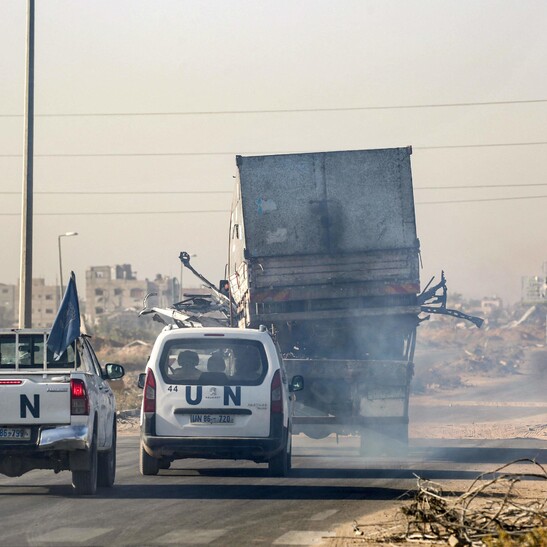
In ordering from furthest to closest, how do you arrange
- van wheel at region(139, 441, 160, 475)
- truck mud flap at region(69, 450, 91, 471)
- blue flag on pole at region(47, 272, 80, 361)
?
van wheel at region(139, 441, 160, 475), blue flag on pole at region(47, 272, 80, 361), truck mud flap at region(69, 450, 91, 471)

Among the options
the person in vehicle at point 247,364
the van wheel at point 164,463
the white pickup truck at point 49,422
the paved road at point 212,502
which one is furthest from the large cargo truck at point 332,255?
the white pickup truck at point 49,422

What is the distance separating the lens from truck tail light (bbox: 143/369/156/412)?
15.2 metres

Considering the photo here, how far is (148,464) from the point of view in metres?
16.1

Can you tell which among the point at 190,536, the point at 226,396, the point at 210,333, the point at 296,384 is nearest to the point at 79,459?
the point at 226,396

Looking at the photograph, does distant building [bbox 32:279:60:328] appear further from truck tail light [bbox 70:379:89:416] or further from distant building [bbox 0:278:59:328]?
truck tail light [bbox 70:379:89:416]

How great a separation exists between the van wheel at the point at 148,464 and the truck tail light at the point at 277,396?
1.84 m

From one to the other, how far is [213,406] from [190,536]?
15.6 feet

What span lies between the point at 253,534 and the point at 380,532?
1.02 metres

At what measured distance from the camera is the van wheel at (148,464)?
52.5 feet

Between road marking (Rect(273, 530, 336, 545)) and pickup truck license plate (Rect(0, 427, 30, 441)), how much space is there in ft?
11.7

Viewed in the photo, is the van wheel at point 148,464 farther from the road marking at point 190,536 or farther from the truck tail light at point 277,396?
the road marking at point 190,536

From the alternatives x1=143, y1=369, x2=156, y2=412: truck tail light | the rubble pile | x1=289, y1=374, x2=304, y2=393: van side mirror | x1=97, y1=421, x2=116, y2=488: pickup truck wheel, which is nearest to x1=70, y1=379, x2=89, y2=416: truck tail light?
x1=97, y1=421, x2=116, y2=488: pickup truck wheel

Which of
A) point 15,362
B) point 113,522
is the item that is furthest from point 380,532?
point 15,362

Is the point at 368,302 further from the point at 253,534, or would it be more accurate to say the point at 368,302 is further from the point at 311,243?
the point at 253,534
